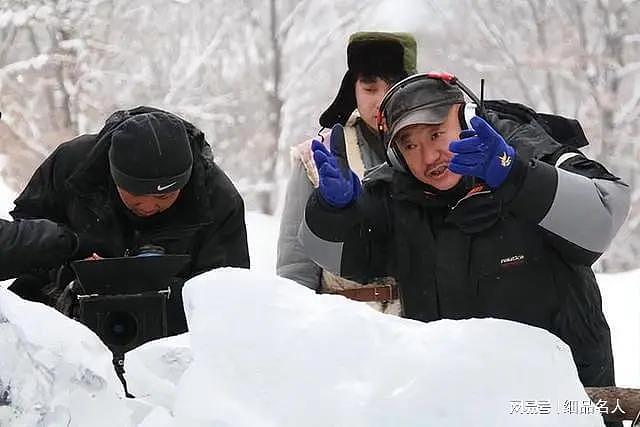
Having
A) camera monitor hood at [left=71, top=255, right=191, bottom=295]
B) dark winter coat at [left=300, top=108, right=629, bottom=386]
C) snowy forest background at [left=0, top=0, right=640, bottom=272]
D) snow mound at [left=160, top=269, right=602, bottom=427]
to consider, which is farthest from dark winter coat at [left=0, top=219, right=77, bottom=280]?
snowy forest background at [left=0, top=0, right=640, bottom=272]

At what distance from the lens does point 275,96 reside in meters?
13.1

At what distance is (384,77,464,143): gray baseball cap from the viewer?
1.91m

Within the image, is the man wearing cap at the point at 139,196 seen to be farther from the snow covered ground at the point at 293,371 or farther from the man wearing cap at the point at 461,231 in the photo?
the snow covered ground at the point at 293,371

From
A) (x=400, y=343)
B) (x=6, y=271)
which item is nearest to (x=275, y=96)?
(x=6, y=271)

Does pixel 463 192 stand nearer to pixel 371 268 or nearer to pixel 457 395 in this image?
pixel 371 268

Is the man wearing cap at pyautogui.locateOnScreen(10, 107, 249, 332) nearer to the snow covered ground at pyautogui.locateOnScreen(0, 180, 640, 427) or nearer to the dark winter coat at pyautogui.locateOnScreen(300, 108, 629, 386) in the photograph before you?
the dark winter coat at pyautogui.locateOnScreen(300, 108, 629, 386)

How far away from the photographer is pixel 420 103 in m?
1.91

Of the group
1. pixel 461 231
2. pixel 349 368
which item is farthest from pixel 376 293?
pixel 349 368

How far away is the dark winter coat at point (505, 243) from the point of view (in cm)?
179

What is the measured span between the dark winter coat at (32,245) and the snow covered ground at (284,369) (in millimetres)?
940

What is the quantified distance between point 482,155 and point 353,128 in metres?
0.93

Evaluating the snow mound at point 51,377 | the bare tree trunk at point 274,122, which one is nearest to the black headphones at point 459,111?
the snow mound at point 51,377

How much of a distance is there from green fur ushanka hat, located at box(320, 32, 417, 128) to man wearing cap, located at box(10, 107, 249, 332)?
43cm

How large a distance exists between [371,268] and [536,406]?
0.92 metres
